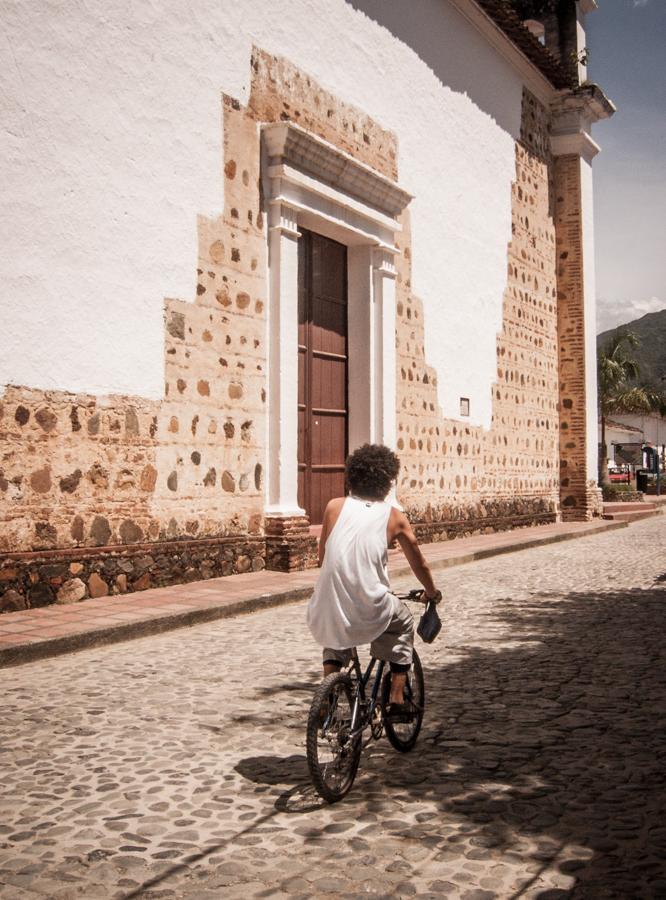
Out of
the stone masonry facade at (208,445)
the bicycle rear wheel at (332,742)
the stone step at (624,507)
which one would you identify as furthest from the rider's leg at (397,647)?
the stone step at (624,507)

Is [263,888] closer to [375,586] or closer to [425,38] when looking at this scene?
[375,586]

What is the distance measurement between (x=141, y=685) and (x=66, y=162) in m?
4.48

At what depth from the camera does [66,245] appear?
7547mm

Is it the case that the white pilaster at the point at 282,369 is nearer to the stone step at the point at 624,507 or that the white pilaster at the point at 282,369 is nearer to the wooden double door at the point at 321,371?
the wooden double door at the point at 321,371

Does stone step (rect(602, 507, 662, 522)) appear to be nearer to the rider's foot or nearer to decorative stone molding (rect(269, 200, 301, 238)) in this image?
decorative stone molding (rect(269, 200, 301, 238))

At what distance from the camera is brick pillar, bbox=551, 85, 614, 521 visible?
18281mm

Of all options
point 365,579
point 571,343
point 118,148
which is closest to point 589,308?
point 571,343

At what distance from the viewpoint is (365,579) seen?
355 cm

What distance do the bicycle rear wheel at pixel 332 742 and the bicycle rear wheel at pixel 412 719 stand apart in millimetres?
330

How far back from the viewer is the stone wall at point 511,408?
13.1 m

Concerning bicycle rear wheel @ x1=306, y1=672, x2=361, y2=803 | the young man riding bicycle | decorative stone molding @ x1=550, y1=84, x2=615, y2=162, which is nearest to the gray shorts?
the young man riding bicycle

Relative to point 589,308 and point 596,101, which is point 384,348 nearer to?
point 589,308

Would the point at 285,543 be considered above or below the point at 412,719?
above

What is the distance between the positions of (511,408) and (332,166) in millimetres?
6792
